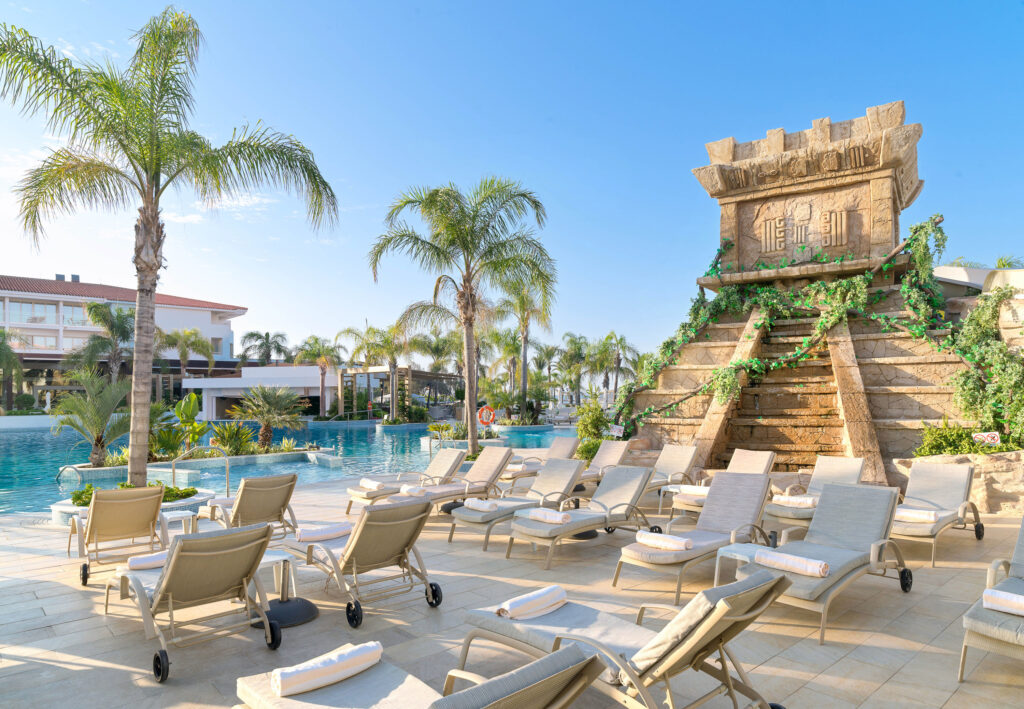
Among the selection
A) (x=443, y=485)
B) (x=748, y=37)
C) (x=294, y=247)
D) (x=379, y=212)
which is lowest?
(x=443, y=485)

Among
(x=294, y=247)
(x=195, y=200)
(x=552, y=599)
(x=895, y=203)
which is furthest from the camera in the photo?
(x=294, y=247)

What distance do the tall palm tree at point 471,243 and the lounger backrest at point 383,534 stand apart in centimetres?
822

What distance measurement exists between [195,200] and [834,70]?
1603 centimetres

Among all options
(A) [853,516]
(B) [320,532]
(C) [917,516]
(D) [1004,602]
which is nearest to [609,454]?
(C) [917,516]

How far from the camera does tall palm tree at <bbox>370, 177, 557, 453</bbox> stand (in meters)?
12.7

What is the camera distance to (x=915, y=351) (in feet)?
36.9

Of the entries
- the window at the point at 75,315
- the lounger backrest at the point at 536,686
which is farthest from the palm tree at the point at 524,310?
the window at the point at 75,315

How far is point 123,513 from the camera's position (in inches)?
218

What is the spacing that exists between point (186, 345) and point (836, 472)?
4258 centimetres

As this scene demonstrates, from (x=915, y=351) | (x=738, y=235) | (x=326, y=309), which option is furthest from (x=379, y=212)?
(x=326, y=309)

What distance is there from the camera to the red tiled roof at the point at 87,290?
4108 cm

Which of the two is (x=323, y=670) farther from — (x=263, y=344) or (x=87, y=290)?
(x=263, y=344)

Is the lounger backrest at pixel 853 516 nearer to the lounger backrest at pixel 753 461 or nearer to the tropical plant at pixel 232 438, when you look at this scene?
the lounger backrest at pixel 753 461

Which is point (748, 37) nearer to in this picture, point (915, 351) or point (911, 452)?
point (915, 351)
